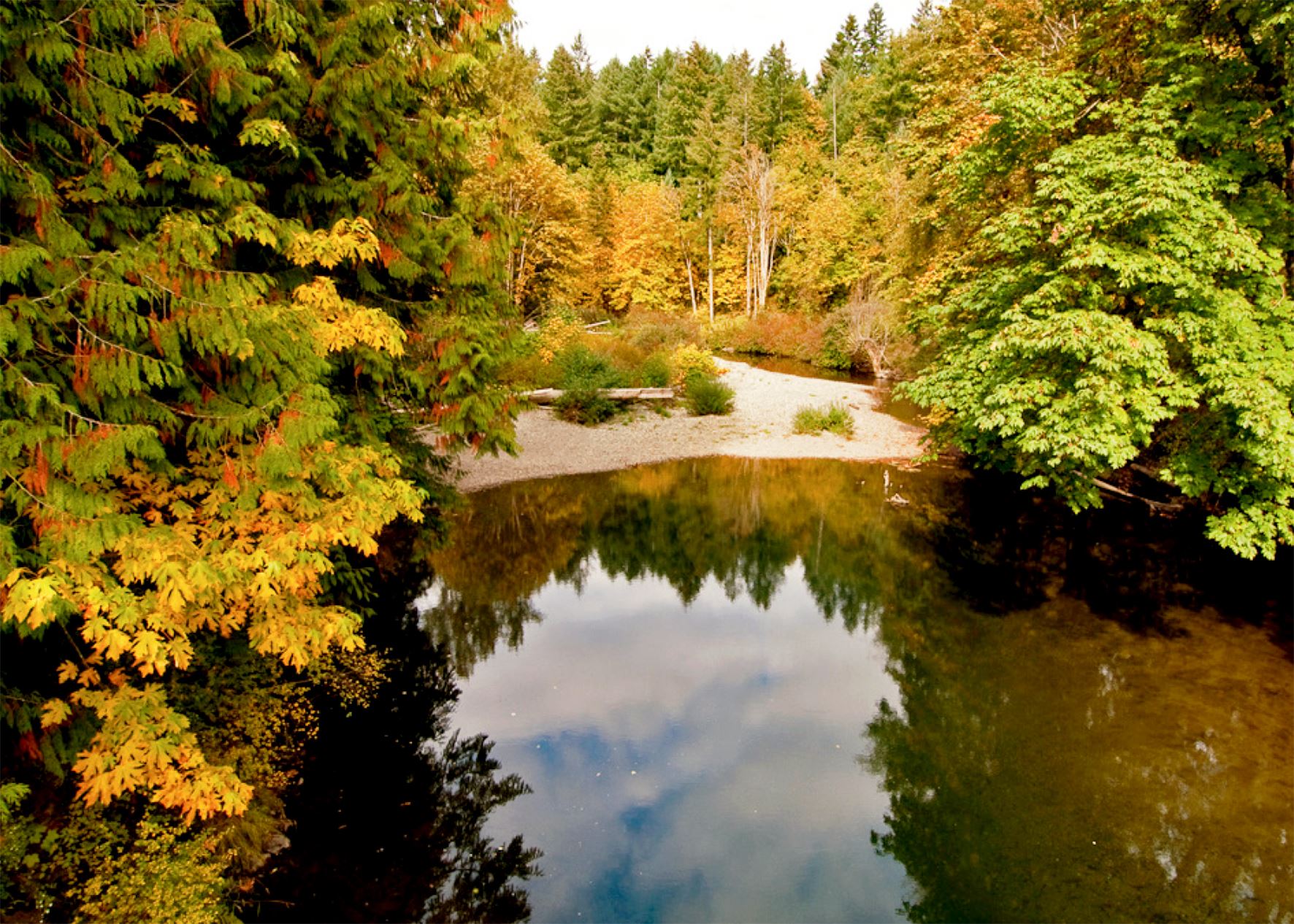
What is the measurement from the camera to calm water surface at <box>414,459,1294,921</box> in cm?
643

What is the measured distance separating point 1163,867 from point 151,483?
349 inches

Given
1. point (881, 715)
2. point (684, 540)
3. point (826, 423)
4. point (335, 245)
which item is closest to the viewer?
point (335, 245)

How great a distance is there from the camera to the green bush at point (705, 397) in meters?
25.3

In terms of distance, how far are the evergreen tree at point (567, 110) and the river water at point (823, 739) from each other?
143 feet

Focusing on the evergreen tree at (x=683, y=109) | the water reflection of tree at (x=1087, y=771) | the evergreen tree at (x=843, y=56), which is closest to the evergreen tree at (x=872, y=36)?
the evergreen tree at (x=843, y=56)

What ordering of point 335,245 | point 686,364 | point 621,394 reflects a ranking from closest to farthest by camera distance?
point 335,245 < point 621,394 < point 686,364

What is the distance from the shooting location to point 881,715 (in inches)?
354

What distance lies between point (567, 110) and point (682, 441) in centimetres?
3858

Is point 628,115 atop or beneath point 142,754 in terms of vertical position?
atop

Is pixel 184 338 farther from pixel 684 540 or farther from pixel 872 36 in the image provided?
pixel 872 36

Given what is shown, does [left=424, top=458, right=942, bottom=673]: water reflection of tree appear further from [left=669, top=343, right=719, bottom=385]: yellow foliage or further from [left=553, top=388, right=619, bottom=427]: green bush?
[left=669, top=343, right=719, bottom=385]: yellow foliage

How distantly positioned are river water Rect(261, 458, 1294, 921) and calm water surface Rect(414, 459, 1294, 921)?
36 mm

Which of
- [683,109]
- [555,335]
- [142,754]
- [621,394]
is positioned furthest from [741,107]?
[142,754]

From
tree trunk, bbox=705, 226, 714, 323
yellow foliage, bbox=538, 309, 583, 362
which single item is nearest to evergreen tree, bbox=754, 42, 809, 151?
tree trunk, bbox=705, 226, 714, 323
